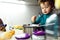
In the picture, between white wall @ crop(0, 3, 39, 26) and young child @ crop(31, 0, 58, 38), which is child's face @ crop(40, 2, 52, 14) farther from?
white wall @ crop(0, 3, 39, 26)

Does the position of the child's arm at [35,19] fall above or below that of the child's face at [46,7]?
below

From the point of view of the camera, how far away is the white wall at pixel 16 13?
81cm

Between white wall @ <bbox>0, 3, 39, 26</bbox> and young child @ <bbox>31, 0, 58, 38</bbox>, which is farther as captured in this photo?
white wall @ <bbox>0, 3, 39, 26</bbox>

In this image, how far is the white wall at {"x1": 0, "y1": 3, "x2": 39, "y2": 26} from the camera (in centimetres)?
81

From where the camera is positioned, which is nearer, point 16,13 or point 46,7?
point 46,7

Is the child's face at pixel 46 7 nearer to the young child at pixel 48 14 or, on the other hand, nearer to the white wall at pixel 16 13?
the young child at pixel 48 14

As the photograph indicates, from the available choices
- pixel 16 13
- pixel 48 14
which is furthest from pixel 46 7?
pixel 16 13

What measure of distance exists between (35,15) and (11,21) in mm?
151

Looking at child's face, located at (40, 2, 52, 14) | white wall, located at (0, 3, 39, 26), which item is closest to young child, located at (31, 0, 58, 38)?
child's face, located at (40, 2, 52, 14)

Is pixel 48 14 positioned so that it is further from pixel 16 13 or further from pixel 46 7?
pixel 16 13

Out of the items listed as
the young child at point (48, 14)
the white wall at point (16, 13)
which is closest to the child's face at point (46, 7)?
the young child at point (48, 14)

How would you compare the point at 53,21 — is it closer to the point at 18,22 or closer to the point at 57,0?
the point at 57,0

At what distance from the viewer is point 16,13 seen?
0.84 metres

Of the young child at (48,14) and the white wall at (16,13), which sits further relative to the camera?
the white wall at (16,13)
